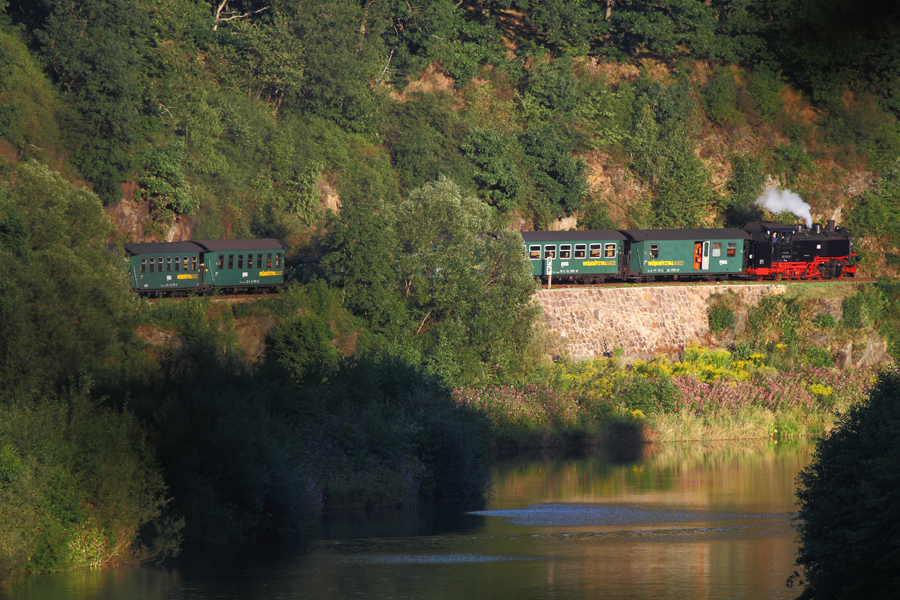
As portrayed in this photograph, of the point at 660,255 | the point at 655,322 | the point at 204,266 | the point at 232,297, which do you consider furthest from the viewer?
the point at 660,255

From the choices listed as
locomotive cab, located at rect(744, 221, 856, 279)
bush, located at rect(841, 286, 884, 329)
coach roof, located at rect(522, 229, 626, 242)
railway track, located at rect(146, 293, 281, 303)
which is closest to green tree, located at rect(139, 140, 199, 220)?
railway track, located at rect(146, 293, 281, 303)

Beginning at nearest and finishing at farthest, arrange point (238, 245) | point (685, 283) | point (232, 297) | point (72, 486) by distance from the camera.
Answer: point (72, 486), point (232, 297), point (238, 245), point (685, 283)

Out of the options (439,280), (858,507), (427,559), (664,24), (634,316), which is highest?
(664,24)

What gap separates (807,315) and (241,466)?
46.0 meters

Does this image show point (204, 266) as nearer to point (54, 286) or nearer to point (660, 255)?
point (54, 286)

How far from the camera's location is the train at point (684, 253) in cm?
6625

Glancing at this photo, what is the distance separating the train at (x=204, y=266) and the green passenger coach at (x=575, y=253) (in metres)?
14.6

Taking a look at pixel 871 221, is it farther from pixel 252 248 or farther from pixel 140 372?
pixel 140 372

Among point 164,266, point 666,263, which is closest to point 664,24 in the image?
point 666,263

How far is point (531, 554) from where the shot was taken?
98.1 ft

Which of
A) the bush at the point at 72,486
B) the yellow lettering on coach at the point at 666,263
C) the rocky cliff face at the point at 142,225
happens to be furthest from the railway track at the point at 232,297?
the bush at the point at 72,486

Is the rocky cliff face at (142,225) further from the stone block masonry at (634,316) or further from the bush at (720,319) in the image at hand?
the bush at (720,319)

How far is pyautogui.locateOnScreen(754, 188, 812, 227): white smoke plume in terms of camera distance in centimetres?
8372

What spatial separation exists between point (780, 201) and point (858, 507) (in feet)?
225
